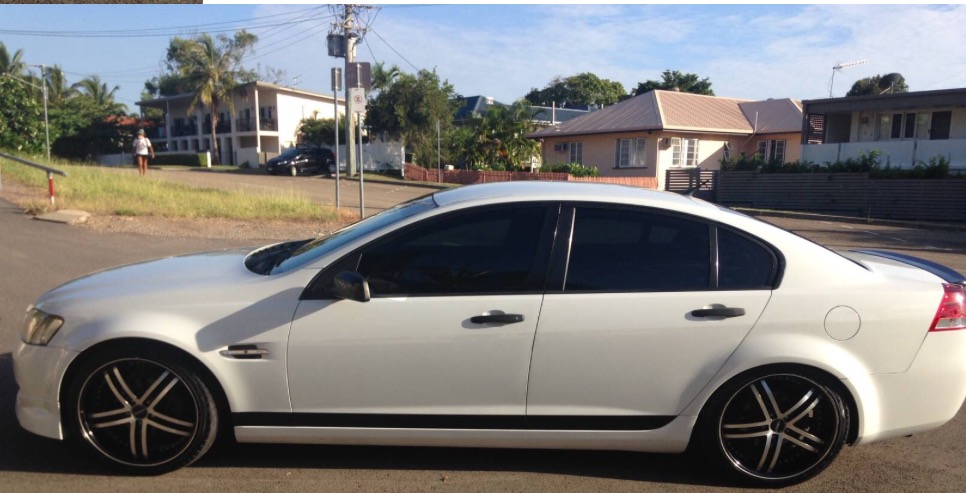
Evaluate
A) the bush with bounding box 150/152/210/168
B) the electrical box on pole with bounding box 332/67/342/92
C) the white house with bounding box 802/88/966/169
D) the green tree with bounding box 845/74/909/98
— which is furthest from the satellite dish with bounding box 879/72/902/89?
the bush with bounding box 150/152/210/168

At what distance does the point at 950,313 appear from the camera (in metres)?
3.79

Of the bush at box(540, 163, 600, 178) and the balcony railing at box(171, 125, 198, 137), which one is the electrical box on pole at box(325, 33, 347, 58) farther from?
the balcony railing at box(171, 125, 198, 137)

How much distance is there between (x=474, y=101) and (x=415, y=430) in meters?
58.8

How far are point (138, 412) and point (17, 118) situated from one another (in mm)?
35950

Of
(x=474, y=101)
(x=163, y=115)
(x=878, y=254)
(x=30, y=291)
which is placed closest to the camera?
(x=878, y=254)

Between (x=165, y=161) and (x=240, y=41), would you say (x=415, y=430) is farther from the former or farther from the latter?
(x=240, y=41)

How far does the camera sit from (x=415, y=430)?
3744 mm

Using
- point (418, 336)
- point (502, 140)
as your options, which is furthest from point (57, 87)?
point (418, 336)

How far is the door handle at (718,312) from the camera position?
12.1 feet

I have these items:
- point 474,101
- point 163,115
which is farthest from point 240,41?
point 474,101

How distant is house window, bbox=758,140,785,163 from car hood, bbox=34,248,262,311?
112 feet

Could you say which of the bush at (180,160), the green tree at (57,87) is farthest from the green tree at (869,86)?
the green tree at (57,87)

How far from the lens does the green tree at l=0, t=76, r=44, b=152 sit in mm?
32188

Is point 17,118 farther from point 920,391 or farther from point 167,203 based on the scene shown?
point 920,391
